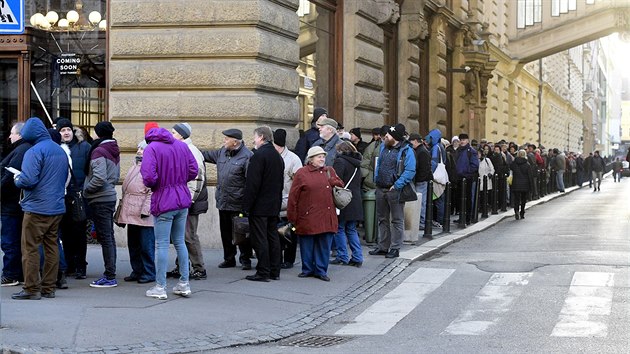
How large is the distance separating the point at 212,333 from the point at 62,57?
338 inches

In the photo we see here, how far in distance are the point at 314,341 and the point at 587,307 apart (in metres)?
3.17

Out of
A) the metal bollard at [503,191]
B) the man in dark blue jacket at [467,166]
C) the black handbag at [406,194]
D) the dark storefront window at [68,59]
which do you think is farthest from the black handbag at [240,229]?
the metal bollard at [503,191]

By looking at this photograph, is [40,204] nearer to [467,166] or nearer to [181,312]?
[181,312]

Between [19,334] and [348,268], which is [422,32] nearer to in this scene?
[348,268]

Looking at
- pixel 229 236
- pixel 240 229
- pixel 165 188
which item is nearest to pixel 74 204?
pixel 165 188

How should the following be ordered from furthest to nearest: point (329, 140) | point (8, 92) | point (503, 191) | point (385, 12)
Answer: point (503, 191) < point (385, 12) < point (8, 92) < point (329, 140)

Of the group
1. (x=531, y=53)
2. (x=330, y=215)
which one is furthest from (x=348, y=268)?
(x=531, y=53)

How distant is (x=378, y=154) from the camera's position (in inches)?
653

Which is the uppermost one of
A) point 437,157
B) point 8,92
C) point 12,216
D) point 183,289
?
point 8,92

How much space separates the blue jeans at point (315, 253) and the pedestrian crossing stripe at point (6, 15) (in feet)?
17.1

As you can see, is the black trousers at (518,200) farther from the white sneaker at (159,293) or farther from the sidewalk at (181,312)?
the white sneaker at (159,293)

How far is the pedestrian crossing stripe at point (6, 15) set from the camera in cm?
872

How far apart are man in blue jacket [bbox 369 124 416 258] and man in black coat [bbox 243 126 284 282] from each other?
9.24ft

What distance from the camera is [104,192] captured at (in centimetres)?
1203
